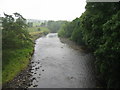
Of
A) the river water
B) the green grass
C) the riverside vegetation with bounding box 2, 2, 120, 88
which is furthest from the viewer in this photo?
the green grass

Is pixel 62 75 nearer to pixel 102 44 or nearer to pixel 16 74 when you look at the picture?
pixel 16 74

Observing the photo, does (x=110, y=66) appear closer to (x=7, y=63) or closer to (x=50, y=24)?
(x=7, y=63)

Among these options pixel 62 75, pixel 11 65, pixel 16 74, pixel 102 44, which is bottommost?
pixel 62 75

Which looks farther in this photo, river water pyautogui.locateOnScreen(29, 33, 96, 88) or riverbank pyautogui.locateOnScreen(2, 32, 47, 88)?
riverbank pyautogui.locateOnScreen(2, 32, 47, 88)

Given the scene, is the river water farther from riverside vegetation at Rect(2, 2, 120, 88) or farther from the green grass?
the green grass

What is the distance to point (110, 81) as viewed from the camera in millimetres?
17469

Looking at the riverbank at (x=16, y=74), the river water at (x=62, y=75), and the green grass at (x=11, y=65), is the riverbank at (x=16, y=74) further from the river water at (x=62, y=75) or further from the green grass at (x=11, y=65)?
the river water at (x=62, y=75)

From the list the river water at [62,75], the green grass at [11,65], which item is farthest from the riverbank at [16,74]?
the river water at [62,75]

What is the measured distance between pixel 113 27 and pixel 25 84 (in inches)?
638

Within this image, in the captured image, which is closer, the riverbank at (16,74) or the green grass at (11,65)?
the riverbank at (16,74)

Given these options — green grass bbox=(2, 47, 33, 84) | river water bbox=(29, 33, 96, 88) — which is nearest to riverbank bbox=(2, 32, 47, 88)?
green grass bbox=(2, 47, 33, 84)

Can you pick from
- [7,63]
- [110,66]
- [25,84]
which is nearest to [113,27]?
[110,66]

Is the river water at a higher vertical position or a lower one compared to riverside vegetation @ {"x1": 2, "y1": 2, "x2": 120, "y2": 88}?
lower

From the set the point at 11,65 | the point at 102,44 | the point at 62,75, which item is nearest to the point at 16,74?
the point at 11,65
